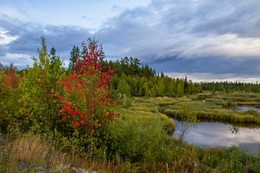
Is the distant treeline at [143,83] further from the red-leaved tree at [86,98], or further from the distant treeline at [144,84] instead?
the red-leaved tree at [86,98]

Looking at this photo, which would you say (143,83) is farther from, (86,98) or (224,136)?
(86,98)

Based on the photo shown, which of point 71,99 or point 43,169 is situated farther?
point 71,99

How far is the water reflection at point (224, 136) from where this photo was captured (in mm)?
30188

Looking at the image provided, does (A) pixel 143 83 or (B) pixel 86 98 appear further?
(A) pixel 143 83

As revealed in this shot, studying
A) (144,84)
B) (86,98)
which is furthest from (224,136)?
(144,84)

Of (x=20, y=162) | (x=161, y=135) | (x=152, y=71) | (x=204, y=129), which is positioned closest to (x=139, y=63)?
(x=152, y=71)

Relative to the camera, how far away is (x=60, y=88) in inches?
586

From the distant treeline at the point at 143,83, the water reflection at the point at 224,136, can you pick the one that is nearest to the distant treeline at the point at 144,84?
Answer: the distant treeline at the point at 143,83

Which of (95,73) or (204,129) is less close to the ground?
(95,73)

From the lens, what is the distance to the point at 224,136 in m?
35.3

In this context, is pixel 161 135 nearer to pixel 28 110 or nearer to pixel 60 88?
pixel 60 88

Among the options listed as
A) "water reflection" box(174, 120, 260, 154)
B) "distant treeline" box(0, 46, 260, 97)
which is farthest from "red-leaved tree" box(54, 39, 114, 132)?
"distant treeline" box(0, 46, 260, 97)

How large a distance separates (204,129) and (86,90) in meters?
29.7

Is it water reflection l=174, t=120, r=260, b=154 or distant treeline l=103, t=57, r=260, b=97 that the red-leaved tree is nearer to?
water reflection l=174, t=120, r=260, b=154
